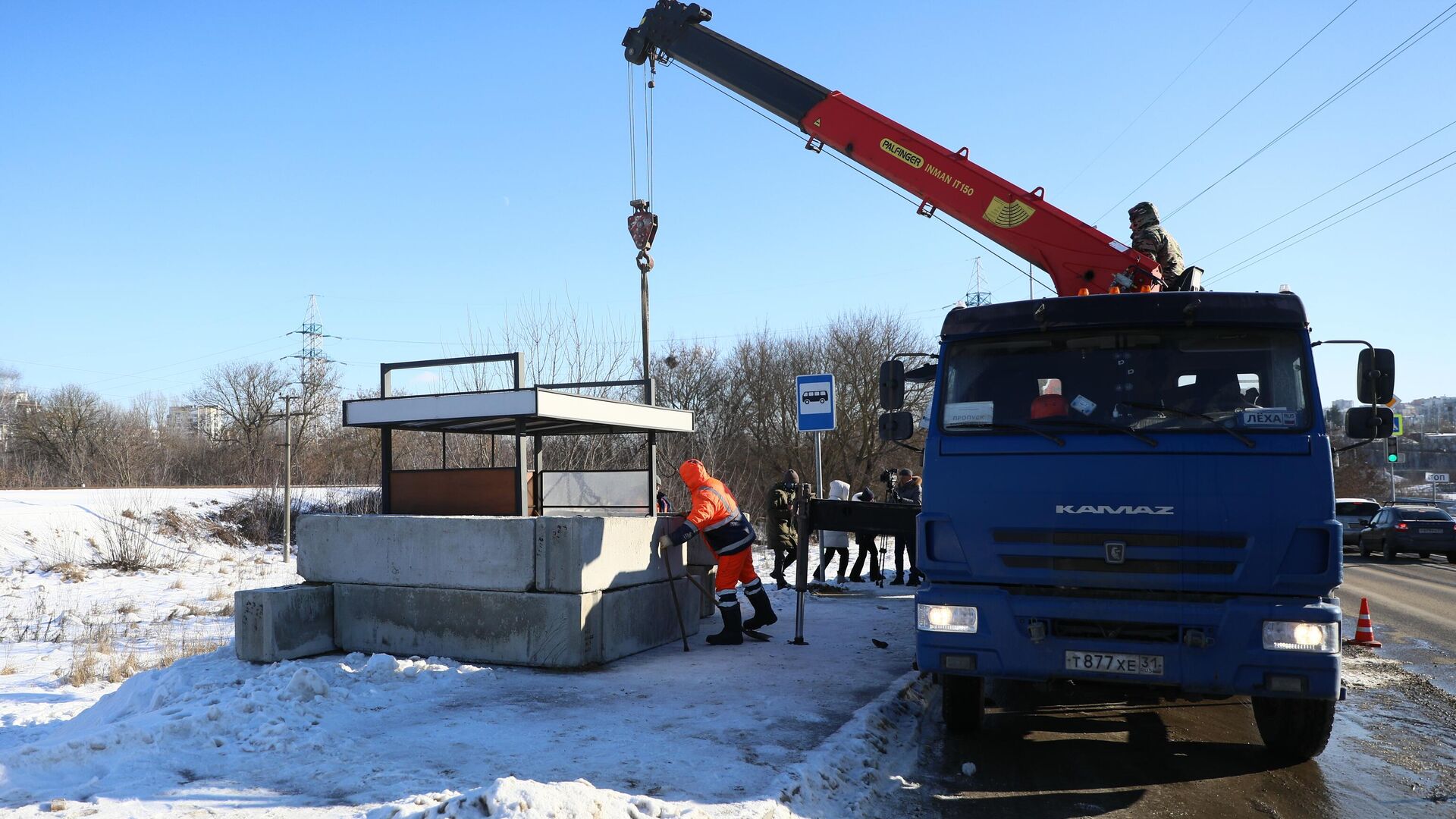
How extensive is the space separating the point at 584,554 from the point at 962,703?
325cm

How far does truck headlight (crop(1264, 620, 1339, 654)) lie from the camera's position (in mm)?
4656

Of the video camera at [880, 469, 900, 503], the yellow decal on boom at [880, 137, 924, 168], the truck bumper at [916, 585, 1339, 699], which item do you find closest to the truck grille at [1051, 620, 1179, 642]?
the truck bumper at [916, 585, 1339, 699]

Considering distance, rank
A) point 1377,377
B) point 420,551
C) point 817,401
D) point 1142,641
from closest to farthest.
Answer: point 1142,641 < point 1377,377 < point 420,551 < point 817,401

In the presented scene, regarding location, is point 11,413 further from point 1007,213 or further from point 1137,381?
point 1137,381

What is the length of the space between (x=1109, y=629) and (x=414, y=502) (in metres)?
6.86

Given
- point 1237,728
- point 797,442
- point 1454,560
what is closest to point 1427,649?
point 1237,728

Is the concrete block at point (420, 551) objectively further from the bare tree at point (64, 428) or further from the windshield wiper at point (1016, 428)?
the bare tree at point (64, 428)

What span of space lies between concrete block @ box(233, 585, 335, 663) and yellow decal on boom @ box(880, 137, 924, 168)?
7.23m

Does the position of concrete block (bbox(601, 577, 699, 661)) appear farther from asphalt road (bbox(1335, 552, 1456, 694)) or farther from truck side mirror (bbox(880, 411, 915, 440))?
asphalt road (bbox(1335, 552, 1456, 694))

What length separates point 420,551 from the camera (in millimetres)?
8102

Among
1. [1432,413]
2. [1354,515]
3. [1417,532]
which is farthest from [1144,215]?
[1432,413]

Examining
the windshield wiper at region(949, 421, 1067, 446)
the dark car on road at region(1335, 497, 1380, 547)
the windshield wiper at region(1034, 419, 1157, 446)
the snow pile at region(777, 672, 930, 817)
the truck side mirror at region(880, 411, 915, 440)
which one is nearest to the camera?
the snow pile at region(777, 672, 930, 817)

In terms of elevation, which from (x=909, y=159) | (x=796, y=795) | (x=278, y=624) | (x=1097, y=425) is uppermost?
(x=909, y=159)

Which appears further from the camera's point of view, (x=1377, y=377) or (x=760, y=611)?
(x=760, y=611)
